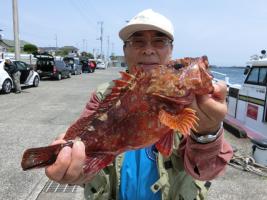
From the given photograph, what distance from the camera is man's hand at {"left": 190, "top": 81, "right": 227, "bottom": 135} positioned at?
1.88m

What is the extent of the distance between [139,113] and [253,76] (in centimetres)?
889

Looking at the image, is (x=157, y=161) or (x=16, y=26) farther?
(x=16, y=26)

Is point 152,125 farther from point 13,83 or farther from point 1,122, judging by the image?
point 13,83

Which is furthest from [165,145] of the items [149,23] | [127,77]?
[149,23]

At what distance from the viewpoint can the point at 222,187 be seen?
5.91m

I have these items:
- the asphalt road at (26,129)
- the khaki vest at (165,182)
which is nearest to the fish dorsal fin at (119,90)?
the khaki vest at (165,182)

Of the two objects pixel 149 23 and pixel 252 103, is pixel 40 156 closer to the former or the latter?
pixel 149 23

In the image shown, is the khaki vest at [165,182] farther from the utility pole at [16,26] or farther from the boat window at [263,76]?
the utility pole at [16,26]

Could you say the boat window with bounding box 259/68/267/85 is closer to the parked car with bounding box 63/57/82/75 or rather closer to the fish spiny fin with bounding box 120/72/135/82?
the fish spiny fin with bounding box 120/72/135/82

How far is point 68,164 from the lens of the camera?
1.74 meters

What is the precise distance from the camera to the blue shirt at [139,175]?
7.18ft

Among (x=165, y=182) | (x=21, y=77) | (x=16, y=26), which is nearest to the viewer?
(x=165, y=182)

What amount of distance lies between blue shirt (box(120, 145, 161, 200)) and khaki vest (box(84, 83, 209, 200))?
0.04 m

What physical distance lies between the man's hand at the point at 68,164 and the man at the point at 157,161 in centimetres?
29
